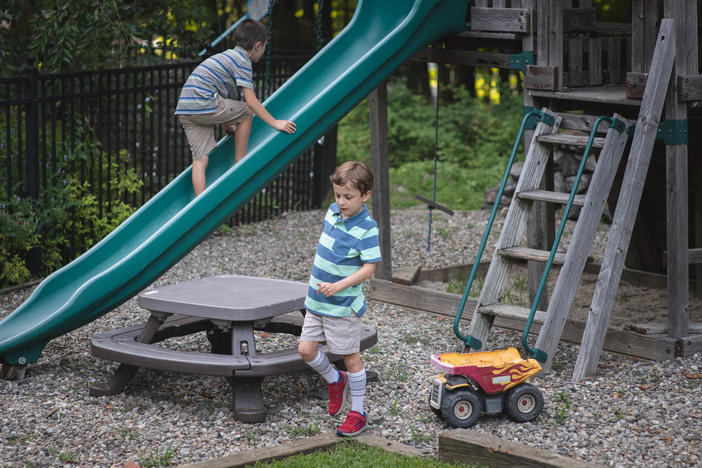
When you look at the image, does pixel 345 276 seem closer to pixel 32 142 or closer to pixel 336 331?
pixel 336 331

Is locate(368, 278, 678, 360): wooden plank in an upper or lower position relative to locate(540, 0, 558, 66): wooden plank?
lower

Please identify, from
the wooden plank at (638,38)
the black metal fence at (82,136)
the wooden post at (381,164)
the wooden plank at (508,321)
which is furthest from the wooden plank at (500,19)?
the black metal fence at (82,136)

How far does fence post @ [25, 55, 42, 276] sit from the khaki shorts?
1722 mm

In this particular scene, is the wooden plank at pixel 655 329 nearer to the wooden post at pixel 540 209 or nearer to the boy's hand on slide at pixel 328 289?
the wooden post at pixel 540 209

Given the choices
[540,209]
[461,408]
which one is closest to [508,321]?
[540,209]

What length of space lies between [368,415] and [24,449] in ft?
5.58

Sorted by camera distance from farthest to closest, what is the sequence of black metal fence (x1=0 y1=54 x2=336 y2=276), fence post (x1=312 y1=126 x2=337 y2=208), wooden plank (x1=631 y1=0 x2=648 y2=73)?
fence post (x1=312 y1=126 x2=337 y2=208), black metal fence (x1=0 y1=54 x2=336 y2=276), wooden plank (x1=631 y1=0 x2=648 y2=73)

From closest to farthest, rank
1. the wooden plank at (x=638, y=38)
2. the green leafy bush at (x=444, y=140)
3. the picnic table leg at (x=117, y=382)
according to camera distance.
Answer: the picnic table leg at (x=117, y=382)
the wooden plank at (x=638, y=38)
the green leafy bush at (x=444, y=140)

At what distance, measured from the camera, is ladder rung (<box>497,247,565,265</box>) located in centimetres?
539

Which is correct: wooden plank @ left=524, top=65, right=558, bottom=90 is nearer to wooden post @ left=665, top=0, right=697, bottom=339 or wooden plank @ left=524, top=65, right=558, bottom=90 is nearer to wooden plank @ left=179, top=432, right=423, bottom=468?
wooden post @ left=665, top=0, right=697, bottom=339

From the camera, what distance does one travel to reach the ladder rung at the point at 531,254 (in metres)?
5.39

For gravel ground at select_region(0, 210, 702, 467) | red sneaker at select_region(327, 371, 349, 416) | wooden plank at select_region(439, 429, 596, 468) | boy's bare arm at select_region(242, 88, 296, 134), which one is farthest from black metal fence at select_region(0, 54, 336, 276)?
wooden plank at select_region(439, 429, 596, 468)

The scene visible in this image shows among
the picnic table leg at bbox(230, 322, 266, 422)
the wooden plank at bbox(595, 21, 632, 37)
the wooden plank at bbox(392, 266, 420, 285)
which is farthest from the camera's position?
the wooden plank at bbox(392, 266, 420, 285)

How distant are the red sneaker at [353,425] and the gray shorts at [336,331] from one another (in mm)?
307
